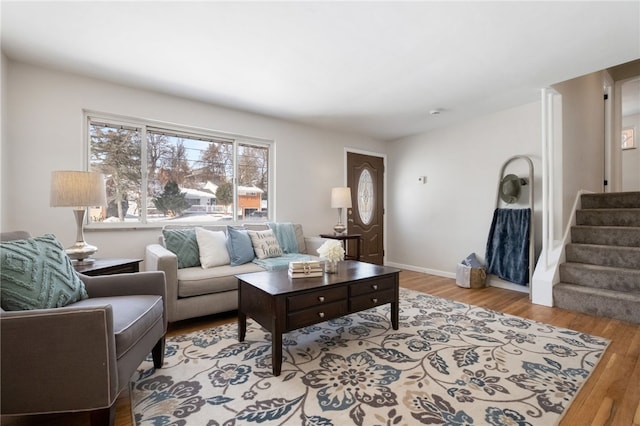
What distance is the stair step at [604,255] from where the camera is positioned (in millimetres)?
2949

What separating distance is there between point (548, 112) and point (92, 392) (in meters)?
4.38

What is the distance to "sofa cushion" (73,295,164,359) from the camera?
133cm

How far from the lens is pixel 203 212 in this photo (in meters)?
3.56

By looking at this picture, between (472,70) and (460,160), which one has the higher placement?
(472,70)

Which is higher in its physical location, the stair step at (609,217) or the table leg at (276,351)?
the stair step at (609,217)

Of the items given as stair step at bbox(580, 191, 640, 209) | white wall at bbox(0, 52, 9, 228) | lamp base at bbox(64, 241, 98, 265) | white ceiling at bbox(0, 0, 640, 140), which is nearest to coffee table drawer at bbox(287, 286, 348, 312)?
lamp base at bbox(64, 241, 98, 265)

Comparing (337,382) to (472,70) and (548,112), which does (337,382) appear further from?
(548,112)

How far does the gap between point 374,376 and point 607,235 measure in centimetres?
341

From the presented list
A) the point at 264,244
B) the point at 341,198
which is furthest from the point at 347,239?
the point at 264,244

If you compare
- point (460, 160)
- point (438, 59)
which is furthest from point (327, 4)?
point (460, 160)

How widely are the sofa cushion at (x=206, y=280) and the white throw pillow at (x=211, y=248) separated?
0.09m

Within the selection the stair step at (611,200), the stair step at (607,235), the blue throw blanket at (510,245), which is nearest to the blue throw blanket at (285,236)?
the blue throw blanket at (510,245)

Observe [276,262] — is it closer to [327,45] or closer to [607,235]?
[327,45]

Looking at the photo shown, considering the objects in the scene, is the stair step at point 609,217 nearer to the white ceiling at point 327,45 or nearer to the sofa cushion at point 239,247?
the white ceiling at point 327,45
